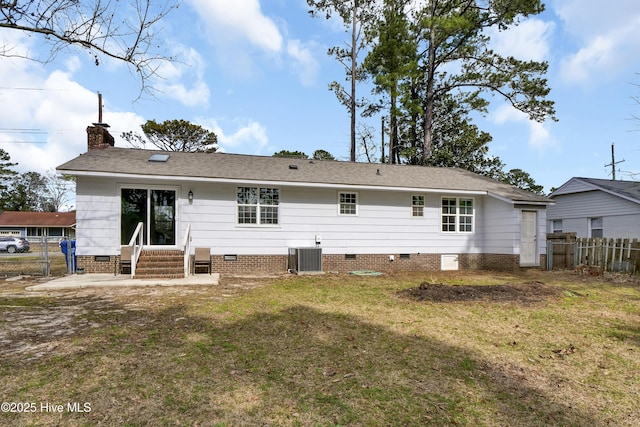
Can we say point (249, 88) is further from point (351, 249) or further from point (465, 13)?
point (465, 13)

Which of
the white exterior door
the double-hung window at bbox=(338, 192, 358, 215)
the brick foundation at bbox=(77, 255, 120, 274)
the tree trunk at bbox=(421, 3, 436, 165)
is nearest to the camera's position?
the brick foundation at bbox=(77, 255, 120, 274)

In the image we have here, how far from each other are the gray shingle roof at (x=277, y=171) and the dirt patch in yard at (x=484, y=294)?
17.2 ft

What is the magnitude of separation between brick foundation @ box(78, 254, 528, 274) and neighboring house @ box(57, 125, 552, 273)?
0.04 metres

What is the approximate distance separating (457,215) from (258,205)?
8.11 m

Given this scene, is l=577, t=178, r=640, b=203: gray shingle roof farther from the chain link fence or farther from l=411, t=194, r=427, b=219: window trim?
the chain link fence

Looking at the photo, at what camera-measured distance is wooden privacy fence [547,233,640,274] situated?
Result: 12.2 meters

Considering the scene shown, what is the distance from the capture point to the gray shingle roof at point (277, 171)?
10.8 metres

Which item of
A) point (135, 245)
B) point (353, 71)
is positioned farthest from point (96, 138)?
point (353, 71)

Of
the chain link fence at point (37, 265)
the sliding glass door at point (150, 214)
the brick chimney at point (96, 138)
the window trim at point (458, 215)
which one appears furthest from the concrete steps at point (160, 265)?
the window trim at point (458, 215)

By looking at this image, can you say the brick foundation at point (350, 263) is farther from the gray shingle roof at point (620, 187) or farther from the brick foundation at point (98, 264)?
the gray shingle roof at point (620, 187)

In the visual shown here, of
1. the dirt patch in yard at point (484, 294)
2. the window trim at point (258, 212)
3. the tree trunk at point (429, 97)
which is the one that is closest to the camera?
the dirt patch in yard at point (484, 294)

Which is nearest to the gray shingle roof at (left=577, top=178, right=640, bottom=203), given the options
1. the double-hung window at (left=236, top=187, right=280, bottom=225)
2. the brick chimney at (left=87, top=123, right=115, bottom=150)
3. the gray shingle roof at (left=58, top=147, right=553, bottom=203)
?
the gray shingle roof at (left=58, top=147, right=553, bottom=203)

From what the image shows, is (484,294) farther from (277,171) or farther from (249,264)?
(277,171)

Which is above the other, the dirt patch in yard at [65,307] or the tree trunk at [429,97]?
the tree trunk at [429,97]
